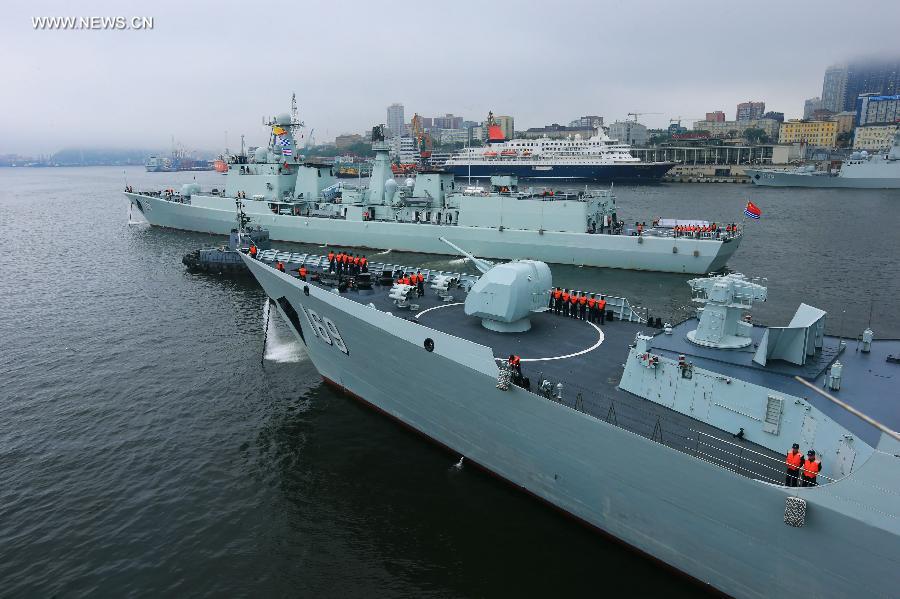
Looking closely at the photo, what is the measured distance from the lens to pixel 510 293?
A: 14.8 m

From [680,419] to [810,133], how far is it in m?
204

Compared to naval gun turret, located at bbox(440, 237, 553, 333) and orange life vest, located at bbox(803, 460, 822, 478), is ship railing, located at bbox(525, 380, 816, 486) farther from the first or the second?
naval gun turret, located at bbox(440, 237, 553, 333)

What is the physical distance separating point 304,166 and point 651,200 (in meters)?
53.9

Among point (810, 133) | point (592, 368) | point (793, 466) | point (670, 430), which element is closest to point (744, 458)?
point (793, 466)

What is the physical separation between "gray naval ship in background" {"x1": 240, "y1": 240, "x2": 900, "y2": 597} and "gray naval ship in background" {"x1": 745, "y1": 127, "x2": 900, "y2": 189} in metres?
102

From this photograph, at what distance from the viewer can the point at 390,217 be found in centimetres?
4581

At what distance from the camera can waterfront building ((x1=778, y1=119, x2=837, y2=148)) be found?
170 m

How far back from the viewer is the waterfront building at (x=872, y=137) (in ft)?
470

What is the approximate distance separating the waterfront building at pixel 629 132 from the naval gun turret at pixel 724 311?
192 m

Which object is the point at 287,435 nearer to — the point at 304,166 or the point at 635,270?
the point at 635,270

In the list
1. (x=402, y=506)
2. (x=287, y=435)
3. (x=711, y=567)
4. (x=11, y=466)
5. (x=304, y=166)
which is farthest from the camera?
(x=304, y=166)

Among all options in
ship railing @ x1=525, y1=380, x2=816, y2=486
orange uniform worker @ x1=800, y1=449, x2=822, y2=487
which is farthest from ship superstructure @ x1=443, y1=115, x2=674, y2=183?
orange uniform worker @ x1=800, y1=449, x2=822, y2=487

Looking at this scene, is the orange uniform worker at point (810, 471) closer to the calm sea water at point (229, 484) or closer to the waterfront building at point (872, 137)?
the calm sea water at point (229, 484)

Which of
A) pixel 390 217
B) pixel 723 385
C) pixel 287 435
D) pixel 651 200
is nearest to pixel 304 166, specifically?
pixel 390 217
